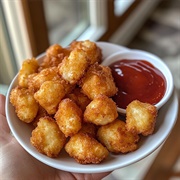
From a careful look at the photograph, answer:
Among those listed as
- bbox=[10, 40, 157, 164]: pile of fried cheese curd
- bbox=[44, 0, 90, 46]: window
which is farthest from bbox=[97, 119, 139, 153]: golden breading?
bbox=[44, 0, 90, 46]: window

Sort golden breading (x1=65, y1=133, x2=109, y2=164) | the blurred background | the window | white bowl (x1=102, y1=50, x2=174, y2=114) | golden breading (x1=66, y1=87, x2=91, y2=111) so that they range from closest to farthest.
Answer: golden breading (x1=65, y1=133, x2=109, y2=164)
golden breading (x1=66, y1=87, x2=91, y2=111)
white bowl (x1=102, y1=50, x2=174, y2=114)
the blurred background
the window

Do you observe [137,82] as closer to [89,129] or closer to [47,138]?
[89,129]

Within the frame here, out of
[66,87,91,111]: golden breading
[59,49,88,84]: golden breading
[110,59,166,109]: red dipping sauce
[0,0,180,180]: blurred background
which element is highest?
[59,49,88,84]: golden breading

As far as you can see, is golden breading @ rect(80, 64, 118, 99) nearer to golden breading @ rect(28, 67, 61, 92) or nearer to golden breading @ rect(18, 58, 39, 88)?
golden breading @ rect(28, 67, 61, 92)

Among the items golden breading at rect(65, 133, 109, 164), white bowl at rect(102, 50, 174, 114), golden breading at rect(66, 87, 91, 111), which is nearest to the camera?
golden breading at rect(65, 133, 109, 164)

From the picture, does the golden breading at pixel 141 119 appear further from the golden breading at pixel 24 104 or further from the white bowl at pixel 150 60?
the golden breading at pixel 24 104

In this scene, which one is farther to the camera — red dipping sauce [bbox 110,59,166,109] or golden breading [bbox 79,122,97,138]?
red dipping sauce [bbox 110,59,166,109]

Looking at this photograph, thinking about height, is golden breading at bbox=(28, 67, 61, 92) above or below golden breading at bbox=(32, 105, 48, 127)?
above

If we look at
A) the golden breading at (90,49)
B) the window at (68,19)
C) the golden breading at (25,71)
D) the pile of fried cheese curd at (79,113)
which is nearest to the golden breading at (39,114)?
the pile of fried cheese curd at (79,113)
